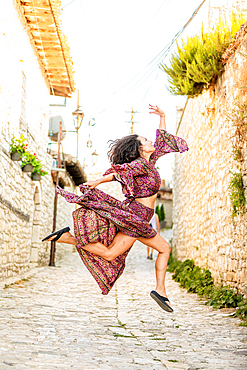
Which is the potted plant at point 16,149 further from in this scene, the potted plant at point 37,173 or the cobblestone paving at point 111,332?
the cobblestone paving at point 111,332

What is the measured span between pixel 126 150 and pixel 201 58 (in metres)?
2.98

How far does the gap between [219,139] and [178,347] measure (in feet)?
11.3

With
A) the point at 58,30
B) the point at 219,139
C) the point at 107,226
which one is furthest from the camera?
the point at 58,30

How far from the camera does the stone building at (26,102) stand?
669 cm

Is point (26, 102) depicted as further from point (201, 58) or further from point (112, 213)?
point (112, 213)

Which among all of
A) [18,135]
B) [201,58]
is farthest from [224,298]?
[18,135]

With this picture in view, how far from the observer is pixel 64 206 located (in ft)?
51.5

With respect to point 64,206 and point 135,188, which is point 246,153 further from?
point 64,206

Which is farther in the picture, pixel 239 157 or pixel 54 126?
pixel 54 126

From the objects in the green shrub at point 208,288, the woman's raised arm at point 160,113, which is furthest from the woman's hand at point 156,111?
the green shrub at point 208,288

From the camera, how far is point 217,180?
5.98 m

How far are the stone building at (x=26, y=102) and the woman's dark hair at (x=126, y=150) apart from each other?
3.31m

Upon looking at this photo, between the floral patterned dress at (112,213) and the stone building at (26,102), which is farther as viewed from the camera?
the stone building at (26,102)

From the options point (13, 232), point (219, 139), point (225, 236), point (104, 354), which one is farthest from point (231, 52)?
point (13, 232)
